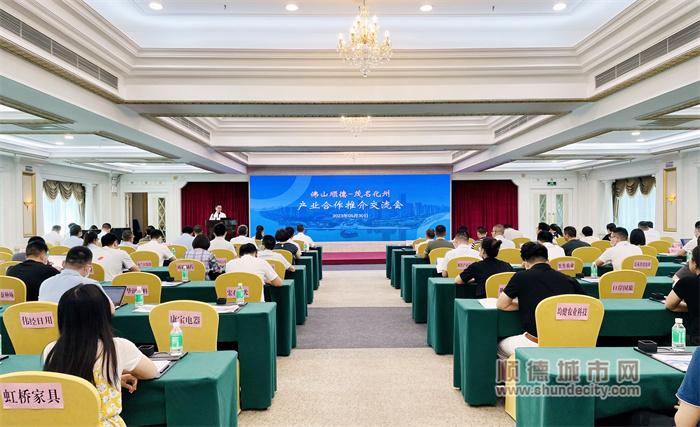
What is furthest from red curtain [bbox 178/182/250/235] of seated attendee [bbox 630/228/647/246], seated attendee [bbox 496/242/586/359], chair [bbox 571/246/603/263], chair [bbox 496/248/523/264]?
seated attendee [bbox 496/242/586/359]

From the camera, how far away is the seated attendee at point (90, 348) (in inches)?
62.5

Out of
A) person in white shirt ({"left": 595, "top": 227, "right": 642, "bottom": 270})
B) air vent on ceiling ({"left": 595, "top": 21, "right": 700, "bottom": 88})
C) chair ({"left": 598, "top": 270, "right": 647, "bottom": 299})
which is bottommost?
chair ({"left": 598, "top": 270, "right": 647, "bottom": 299})

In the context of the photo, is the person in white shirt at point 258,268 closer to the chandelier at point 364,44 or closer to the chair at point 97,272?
the chair at point 97,272

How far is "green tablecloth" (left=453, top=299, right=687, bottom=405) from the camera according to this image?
2941 mm

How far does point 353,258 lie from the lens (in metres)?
12.4

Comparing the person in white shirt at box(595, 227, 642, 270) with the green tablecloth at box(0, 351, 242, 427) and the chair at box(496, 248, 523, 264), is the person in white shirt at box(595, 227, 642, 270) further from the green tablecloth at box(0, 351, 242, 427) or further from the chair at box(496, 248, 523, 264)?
the green tablecloth at box(0, 351, 242, 427)

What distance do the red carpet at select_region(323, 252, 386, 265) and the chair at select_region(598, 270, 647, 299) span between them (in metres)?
8.40

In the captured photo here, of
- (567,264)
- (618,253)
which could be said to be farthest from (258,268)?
(618,253)

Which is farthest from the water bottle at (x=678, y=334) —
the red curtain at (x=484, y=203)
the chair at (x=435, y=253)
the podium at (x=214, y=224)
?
the red curtain at (x=484, y=203)

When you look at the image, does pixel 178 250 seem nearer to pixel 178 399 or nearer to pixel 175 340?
pixel 175 340

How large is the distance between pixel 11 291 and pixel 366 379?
3.10 metres

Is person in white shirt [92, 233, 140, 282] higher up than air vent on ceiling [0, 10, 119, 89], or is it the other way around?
air vent on ceiling [0, 10, 119, 89]

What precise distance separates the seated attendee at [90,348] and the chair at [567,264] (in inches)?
181

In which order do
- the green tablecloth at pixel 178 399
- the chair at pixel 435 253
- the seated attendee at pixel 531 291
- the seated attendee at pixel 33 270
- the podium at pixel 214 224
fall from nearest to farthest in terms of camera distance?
the green tablecloth at pixel 178 399 < the seated attendee at pixel 531 291 < the seated attendee at pixel 33 270 < the chair at pixel 435 253 < the podium at pixel 214 224
